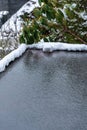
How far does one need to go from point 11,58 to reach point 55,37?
61.8 inches

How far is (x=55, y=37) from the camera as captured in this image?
468cm

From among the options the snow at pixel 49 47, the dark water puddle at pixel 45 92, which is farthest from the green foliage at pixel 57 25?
the dark water puddle at pixel 45 92

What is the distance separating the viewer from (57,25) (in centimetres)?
458

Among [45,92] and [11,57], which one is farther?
[11,57]

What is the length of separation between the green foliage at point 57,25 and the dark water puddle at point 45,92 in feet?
2.05

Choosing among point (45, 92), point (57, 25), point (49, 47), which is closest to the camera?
point (45, 92)

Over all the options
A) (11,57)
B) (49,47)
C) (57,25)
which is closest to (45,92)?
(11,57)

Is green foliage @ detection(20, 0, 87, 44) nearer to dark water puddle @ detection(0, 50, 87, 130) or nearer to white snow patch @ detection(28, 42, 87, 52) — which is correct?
white snow patch @ detection(28, 42, 87, 52)

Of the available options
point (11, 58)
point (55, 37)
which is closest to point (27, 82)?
point (11, 58)

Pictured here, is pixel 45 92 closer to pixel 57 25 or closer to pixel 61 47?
pixel 61 47

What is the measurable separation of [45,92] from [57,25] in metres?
2.13

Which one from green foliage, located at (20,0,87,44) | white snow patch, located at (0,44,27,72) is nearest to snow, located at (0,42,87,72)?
white snow patch, located at (0,44,27,72)

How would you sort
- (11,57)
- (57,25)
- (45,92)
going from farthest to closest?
(57,25)
(11,57)
(45,92)

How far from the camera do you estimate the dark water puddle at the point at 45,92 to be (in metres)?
2.14
